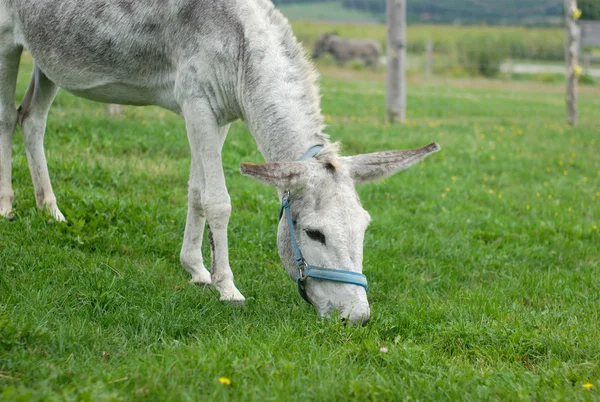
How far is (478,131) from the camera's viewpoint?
11438 millimetres

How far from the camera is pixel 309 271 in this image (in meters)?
3.77

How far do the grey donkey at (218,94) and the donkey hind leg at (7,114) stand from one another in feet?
0.04

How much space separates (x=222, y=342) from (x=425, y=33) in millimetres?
29224

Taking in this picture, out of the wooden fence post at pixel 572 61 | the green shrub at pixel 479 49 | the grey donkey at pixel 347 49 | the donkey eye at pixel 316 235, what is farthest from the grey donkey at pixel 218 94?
the green shrub at pixel 479 49

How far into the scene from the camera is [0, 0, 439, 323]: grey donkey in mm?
3734

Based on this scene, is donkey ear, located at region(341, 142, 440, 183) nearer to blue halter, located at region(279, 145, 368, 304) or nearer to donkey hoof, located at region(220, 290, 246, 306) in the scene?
blue halter, located at region(279, 145, 368, 304)

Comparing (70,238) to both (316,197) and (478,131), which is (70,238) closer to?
(316,197)

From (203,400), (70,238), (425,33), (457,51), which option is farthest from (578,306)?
(425,33)

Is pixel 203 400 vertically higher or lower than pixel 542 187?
higher

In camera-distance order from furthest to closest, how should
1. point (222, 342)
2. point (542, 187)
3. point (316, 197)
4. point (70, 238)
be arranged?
point (542, 187)
point (70, 238)
point (316, 197)
point (222, 342)

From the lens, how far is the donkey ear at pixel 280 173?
134 inches

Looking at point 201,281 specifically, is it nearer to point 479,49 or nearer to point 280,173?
point 280,173

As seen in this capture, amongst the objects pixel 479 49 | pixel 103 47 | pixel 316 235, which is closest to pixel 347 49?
pixel 479 49

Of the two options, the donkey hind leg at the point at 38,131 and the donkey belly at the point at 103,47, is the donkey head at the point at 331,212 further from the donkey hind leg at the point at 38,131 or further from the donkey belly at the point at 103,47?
the donkey hind leg at the point at 38,131
